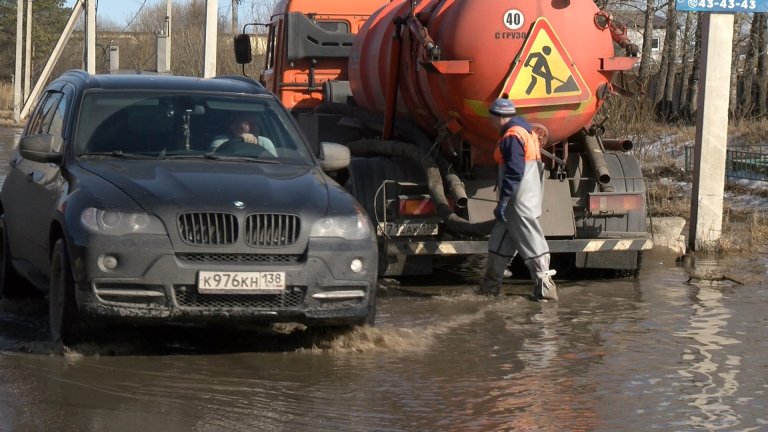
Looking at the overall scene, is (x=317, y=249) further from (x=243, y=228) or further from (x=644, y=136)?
(x=644, y=136)

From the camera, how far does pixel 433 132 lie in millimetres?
11250

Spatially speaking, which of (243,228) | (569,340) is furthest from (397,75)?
(243,228)

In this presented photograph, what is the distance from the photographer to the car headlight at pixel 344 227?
24.2ft

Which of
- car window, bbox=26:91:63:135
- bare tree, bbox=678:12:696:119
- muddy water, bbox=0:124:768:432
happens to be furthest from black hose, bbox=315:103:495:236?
bare tree, bbox=678:12:696:119

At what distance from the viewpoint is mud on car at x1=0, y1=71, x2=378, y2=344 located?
7.09 m

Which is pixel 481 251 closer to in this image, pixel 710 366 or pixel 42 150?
pixel 710 366

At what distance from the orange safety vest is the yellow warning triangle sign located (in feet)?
1.26

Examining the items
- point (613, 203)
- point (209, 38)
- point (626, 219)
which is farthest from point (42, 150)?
point (209, 38)

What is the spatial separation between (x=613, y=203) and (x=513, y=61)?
165cm

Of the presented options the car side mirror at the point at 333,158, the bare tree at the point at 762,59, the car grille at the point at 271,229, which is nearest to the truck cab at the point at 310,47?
the car side mirror at the point at 333,158

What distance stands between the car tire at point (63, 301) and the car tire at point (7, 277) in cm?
202

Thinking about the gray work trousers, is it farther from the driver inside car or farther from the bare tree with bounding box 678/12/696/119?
the bare tree with bounding box 678/12/696/119

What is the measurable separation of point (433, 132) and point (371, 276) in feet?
12.7

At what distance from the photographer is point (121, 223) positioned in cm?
714
